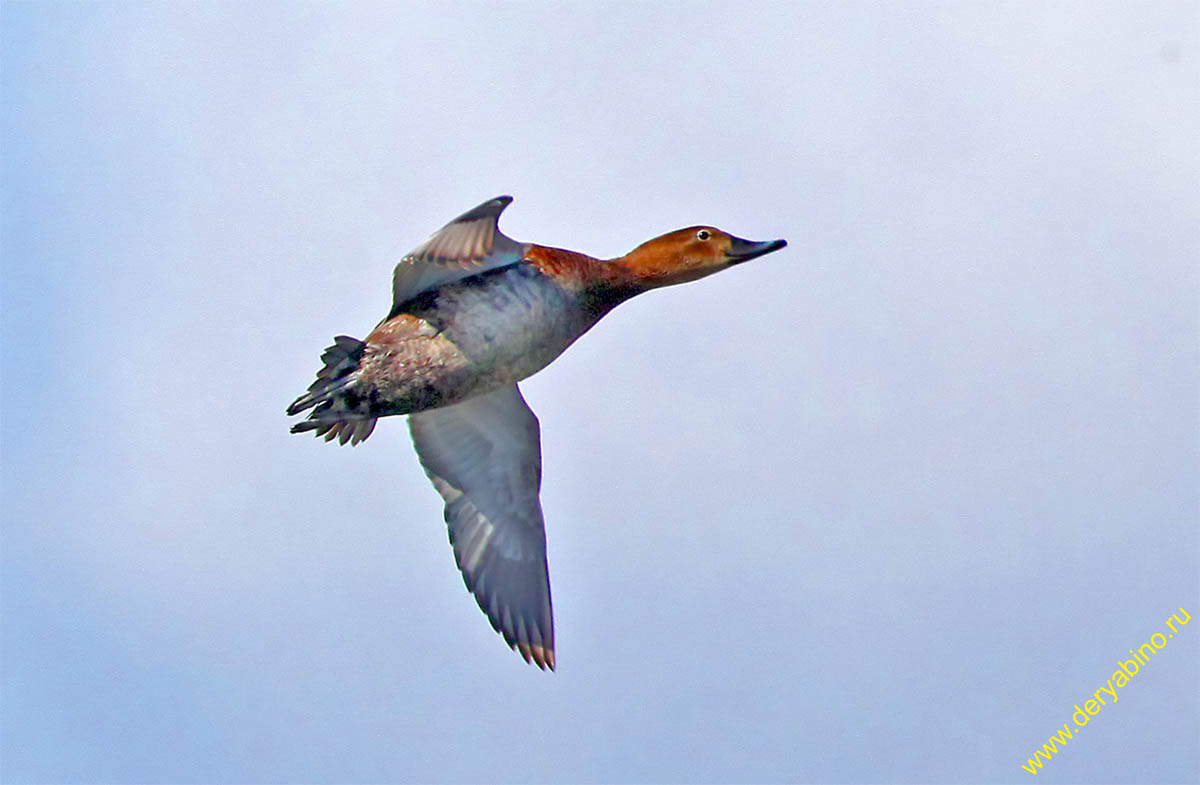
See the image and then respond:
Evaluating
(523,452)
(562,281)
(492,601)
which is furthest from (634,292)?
(492,601)

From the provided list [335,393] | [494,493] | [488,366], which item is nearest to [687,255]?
[488,366]

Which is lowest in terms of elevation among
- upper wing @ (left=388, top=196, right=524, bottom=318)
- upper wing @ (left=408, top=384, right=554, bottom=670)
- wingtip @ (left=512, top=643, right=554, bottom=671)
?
wingtip @ (left=512, top=643, right=554, bottom=671)

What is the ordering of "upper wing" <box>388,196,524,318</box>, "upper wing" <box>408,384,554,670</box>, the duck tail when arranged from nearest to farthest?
"upper wing" <box>388,196,524,318</box> → the duck tail → "upper wing" <box>408,384,554,670</box>

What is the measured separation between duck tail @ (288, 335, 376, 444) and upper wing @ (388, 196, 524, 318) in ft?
1.71

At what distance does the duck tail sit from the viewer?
11.0m

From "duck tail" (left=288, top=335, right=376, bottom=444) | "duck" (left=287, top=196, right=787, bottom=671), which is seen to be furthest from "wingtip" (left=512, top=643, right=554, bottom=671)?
"duck tail" (left=288, top=335, right=376, bottom=444)

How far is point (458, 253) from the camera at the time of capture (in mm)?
10734

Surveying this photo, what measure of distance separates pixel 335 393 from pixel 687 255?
2696 millimetres

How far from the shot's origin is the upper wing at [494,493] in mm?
12320

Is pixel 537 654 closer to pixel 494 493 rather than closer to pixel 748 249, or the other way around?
pixel 494 493

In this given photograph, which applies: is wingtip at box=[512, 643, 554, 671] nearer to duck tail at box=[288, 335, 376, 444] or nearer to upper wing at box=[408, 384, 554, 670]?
upper wing at box=[408, 384, 554, 670]

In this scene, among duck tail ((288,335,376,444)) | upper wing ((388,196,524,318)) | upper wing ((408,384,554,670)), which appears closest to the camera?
upper wing ((388,196,524,318))

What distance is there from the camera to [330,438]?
12.4m

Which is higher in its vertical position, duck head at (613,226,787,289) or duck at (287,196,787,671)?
duck head at (613,226,787,289)
